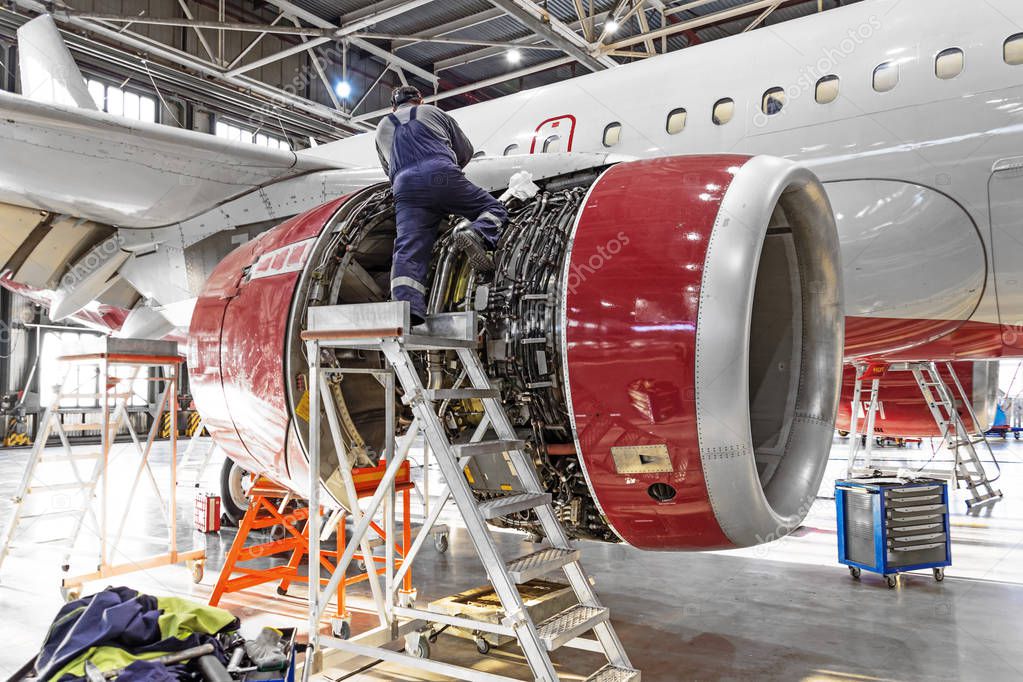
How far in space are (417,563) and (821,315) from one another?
462 cm

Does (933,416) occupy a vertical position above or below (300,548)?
above

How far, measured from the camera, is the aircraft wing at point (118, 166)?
511 centimetres

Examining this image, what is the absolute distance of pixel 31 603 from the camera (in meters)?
5.43

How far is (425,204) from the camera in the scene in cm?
372

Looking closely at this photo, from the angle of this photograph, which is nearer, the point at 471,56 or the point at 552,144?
the point at 552,144

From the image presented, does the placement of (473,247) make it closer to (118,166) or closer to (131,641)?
(131,641)

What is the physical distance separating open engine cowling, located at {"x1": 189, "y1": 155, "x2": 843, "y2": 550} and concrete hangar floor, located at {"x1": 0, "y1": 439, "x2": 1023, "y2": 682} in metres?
1.40

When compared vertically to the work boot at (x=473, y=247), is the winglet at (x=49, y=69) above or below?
above

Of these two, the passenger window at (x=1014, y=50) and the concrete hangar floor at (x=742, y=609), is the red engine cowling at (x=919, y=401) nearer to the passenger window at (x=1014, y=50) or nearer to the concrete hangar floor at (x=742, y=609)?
the concrete hangar floor at (x=742, y=609)

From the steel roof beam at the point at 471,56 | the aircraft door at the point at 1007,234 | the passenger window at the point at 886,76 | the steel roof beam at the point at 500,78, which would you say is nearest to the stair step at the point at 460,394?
the aircraft door at the point at 1007,234

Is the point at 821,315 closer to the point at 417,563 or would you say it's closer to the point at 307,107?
the point at 417,563

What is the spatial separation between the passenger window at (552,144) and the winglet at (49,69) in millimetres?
5750

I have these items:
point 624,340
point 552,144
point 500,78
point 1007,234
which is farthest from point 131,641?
point 500,78

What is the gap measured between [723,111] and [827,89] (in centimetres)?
79
